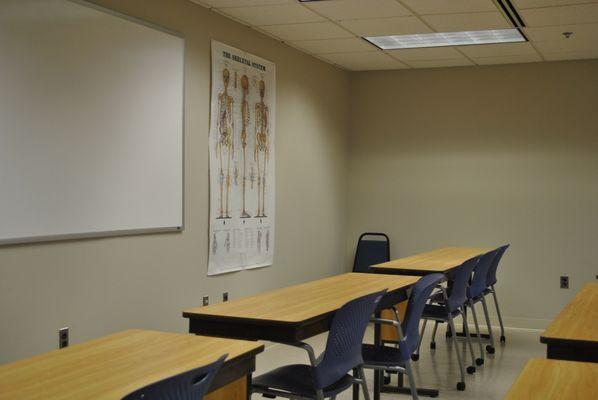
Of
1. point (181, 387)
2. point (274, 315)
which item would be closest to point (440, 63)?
point (274, 315)

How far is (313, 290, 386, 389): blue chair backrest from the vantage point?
3.61 m

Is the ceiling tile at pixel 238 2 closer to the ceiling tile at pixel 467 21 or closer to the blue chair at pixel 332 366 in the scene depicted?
the ceiling tile at pixel 467 21

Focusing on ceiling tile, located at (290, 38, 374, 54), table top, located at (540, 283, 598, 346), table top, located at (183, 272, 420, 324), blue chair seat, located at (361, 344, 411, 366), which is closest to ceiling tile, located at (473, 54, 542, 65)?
ceiling tile, located at (290, 38, 374, 54)

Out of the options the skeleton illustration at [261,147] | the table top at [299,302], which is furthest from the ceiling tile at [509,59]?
the table top at [299,302]

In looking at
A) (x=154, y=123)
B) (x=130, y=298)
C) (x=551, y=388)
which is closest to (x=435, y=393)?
(x=130, y=298)

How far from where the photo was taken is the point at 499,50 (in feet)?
24.7

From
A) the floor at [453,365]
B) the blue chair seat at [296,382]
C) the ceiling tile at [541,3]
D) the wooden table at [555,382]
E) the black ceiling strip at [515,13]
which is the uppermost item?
the black ceiling strip at [515,13]

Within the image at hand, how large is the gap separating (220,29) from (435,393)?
10.2ft

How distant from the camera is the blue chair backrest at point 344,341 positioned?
3.61 metres

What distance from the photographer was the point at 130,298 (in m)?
5.02

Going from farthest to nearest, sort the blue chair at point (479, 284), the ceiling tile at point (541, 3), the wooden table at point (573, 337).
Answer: the blue chair at point (479, 284)
the ceiling tile at point (541, 3)
the wooden table at point (573, 337)

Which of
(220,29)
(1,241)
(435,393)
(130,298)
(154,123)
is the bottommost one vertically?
(435,393)

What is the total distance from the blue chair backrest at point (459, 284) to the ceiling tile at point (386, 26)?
191cm

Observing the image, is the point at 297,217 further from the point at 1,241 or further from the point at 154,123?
the point at 1,241
